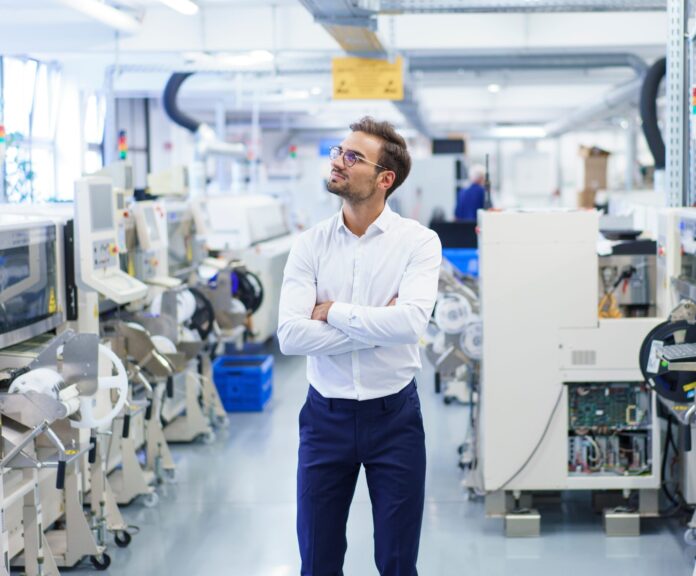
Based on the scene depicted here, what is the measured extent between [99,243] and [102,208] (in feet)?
0.61

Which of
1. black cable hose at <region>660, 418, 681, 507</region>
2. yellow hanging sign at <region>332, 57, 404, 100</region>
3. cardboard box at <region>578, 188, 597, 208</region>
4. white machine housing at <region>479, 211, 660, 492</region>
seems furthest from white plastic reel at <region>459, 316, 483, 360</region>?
cardboard box at <region>578, 188, 597, 208</region>

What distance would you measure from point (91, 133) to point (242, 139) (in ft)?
29.6

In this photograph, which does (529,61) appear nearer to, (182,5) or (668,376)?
(182,5)

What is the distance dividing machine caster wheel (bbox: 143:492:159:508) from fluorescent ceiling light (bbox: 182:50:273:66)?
4.91 m

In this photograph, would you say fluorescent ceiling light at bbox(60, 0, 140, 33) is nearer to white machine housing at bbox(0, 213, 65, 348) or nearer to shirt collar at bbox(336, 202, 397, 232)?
white machine housing at bbox(0, 213, 65, 348)

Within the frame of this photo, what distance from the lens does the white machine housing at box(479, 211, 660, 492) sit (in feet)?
15.1

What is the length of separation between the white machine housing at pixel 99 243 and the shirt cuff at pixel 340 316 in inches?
83.5

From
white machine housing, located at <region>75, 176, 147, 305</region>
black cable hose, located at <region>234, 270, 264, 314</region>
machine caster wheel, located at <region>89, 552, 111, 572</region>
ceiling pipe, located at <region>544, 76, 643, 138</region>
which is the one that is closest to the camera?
machine caster wheel, located at <region>89, 552, 111, 572</region>

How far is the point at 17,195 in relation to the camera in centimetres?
745

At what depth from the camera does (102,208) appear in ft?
15.5

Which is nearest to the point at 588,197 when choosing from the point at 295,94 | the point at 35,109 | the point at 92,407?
the point at 295,94

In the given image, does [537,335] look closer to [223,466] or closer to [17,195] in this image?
[223,466]

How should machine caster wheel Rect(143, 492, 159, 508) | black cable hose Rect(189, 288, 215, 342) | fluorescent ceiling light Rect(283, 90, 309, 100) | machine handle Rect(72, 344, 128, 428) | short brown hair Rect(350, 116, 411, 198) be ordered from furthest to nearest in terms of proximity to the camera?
fluorescent ceiling light Rect(283, 90, 309, 100)
black cable hose Rect(189, 288, 215, 342)
machine caster wheel Rect(143, 492, 159, 508)
machine handle Rect(72, 344, 128, 428)
short brown hair Rect(350, 116, 411, 198)

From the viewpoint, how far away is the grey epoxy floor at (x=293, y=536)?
4.29 metres
